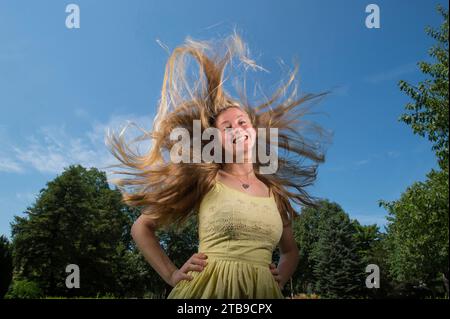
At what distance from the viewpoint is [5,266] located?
18.0 m

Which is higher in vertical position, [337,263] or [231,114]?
[337,263]

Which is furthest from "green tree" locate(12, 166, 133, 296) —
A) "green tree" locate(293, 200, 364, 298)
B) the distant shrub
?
"green tree" locate(293, 200, 364, 298)

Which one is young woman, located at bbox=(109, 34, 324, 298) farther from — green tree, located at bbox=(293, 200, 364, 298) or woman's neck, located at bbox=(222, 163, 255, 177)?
green tree, located at bbox=(293, 200, 364, 298)

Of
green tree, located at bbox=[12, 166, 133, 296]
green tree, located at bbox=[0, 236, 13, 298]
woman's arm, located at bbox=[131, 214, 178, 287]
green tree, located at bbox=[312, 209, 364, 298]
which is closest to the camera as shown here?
woman's arm, located at bbox=[131, 214, 178, 287]

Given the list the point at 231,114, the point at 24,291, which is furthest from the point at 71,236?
the point at 231,114

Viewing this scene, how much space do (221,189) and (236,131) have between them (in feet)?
1.64

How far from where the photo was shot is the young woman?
254 centimetres

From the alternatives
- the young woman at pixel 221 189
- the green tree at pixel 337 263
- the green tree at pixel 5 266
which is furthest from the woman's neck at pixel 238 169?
the green tree at pixel 337 263

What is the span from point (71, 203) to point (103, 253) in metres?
5.07

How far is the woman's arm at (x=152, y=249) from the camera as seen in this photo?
2.68m

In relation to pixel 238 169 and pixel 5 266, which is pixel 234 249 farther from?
pixel 5 266
